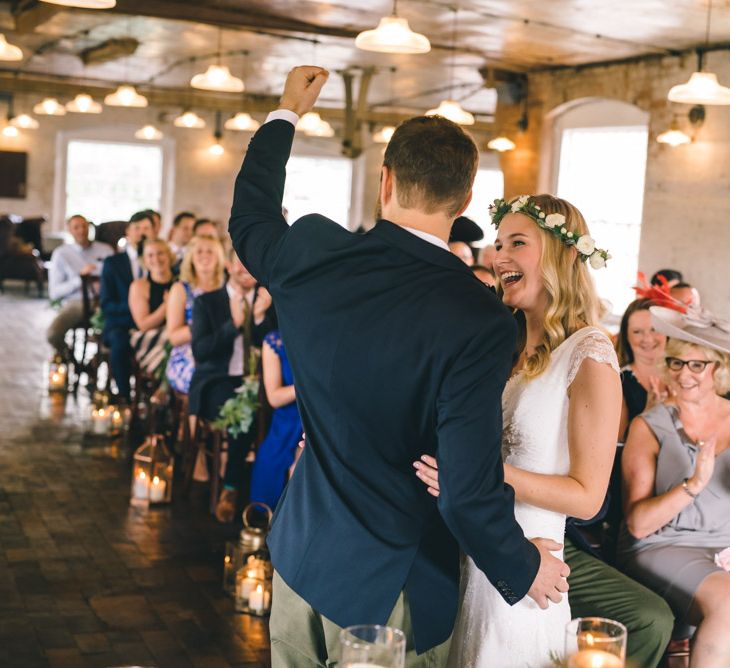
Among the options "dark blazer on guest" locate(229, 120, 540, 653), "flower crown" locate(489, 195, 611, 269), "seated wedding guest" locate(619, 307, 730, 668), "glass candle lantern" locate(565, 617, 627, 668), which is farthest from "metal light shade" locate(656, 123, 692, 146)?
"glass candle lantern" locate(565, 617, 627, 668)

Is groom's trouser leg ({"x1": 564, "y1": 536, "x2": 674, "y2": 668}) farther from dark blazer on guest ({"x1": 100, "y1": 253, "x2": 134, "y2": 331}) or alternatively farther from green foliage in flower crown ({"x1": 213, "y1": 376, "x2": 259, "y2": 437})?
dark blazer on guest ({"x1": 100, "y1": 253, "x2": 134, "y2": 331})

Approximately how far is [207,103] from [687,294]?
14.8m

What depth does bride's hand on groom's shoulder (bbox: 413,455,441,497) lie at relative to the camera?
192 centimetres

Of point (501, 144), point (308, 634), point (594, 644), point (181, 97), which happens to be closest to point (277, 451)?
point (308, 634)

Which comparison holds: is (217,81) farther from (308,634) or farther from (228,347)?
(308,634)

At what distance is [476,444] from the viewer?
185cm

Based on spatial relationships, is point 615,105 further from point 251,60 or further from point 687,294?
point 687,294

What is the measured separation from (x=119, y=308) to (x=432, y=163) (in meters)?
6.42

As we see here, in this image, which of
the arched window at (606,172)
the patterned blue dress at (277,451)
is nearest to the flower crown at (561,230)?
the patterned blue dress at (277,451)

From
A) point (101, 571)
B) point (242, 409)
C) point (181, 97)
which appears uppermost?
point (181, 97)

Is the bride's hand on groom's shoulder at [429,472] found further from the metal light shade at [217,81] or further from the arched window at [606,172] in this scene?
the arched window at [606,172]

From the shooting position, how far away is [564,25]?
9.48m

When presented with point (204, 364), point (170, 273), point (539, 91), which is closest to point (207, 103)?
point (539, 91)

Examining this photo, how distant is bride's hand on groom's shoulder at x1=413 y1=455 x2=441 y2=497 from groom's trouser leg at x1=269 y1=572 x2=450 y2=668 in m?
0.27
